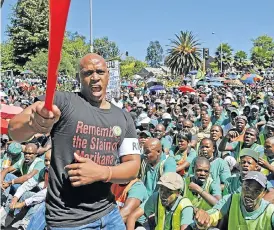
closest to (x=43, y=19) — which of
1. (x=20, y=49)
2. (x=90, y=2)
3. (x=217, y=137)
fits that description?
(x=20, y=49)

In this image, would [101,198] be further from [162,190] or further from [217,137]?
[217,137]

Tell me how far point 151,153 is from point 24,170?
2.18 meters

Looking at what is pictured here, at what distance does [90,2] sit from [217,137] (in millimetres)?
18927

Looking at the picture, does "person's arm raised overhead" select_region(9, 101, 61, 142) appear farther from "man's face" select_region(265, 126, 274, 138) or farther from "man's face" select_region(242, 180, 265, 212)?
"man's face" select_region(265, 126, 274, 138)

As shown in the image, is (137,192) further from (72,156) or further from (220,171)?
(72,156)

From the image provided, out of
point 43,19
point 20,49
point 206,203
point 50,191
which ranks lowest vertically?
point 206,203

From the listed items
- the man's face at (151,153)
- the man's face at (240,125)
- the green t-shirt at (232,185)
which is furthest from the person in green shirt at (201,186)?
the man's face at (240,125)

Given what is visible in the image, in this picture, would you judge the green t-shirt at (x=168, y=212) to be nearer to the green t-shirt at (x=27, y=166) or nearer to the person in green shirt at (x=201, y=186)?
the person in green shirt at (x=201, y=186)

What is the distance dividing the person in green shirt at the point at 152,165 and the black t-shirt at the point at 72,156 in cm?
316

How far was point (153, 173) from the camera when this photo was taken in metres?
5.34

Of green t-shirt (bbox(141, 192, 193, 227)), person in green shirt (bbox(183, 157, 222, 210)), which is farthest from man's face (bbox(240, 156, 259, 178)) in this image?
green t-shirt (bbox(141, 192, 193, 227))

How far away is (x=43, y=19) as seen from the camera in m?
41.8

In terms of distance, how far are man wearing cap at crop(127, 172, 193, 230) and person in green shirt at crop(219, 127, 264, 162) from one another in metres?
1.91

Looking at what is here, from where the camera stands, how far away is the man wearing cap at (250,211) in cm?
354
